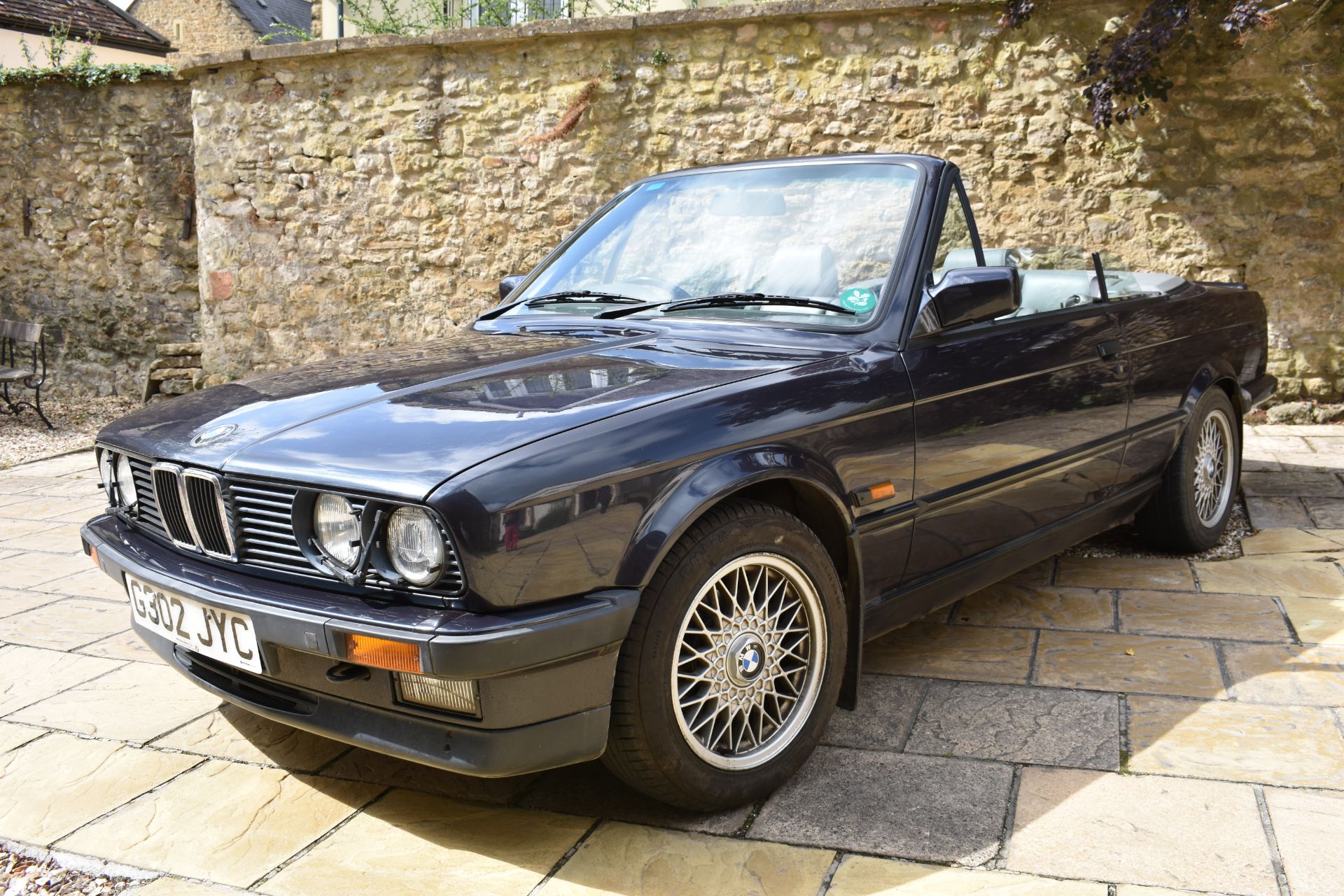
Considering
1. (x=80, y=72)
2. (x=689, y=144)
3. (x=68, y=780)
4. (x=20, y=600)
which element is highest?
(x=80, y=72)

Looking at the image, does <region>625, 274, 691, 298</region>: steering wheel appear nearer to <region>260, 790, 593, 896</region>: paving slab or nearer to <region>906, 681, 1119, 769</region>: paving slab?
<region>906, 681, 1119, 769</region>: paving slab

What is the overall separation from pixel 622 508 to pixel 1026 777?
4.19 ft

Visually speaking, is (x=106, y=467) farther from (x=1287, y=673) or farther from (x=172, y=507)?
(x=1287, y=673)

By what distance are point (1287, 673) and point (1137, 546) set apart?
1.51 metres

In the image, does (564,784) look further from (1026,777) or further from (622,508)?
(1026,777)

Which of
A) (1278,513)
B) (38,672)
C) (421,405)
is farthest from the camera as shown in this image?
(1278,513)

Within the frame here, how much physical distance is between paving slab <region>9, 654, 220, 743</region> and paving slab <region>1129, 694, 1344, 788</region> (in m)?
2.59

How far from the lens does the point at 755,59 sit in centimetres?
860

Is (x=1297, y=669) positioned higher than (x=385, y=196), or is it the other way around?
(x=385, y=196)

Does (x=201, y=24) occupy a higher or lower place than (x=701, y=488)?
higher

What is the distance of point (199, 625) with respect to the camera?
2.49 meters

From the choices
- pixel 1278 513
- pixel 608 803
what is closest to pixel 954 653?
pixel 608 803

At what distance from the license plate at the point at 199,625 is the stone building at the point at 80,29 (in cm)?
1720

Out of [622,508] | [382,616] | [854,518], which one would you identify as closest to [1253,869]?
[854,518]
